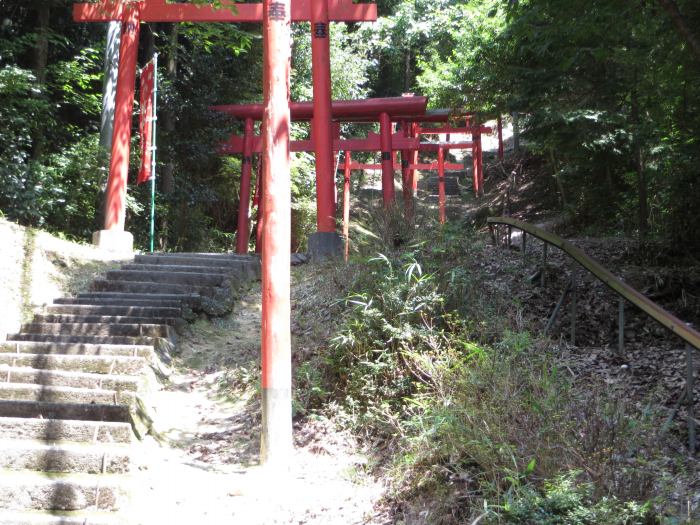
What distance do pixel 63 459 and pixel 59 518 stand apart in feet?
1.84

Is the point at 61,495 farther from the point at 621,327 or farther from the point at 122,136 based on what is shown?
the point at 122,136

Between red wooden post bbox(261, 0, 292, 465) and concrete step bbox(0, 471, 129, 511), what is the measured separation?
→ 1149 mm

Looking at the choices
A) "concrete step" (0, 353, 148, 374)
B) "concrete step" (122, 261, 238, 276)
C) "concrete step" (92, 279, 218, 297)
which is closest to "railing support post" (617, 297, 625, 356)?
"concrete step" (0, 353, 148, 374)

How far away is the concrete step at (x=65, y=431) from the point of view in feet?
17.4

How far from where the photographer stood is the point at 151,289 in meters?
8.95

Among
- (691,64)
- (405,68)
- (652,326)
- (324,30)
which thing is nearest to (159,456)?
(652,326)

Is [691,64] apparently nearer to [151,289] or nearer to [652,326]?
[652,326]

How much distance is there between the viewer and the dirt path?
477cm

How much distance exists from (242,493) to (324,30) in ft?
25.6

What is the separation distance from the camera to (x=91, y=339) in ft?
23.6

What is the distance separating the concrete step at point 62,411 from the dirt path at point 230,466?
36 cm

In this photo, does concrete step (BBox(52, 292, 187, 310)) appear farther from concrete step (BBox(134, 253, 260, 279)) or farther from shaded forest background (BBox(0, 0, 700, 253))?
shaded forest background (BBox(0, 0, 700, 253))

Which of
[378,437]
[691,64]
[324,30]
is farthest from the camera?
[324,30]

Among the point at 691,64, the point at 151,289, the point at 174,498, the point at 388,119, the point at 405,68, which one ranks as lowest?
the point at 174,498
